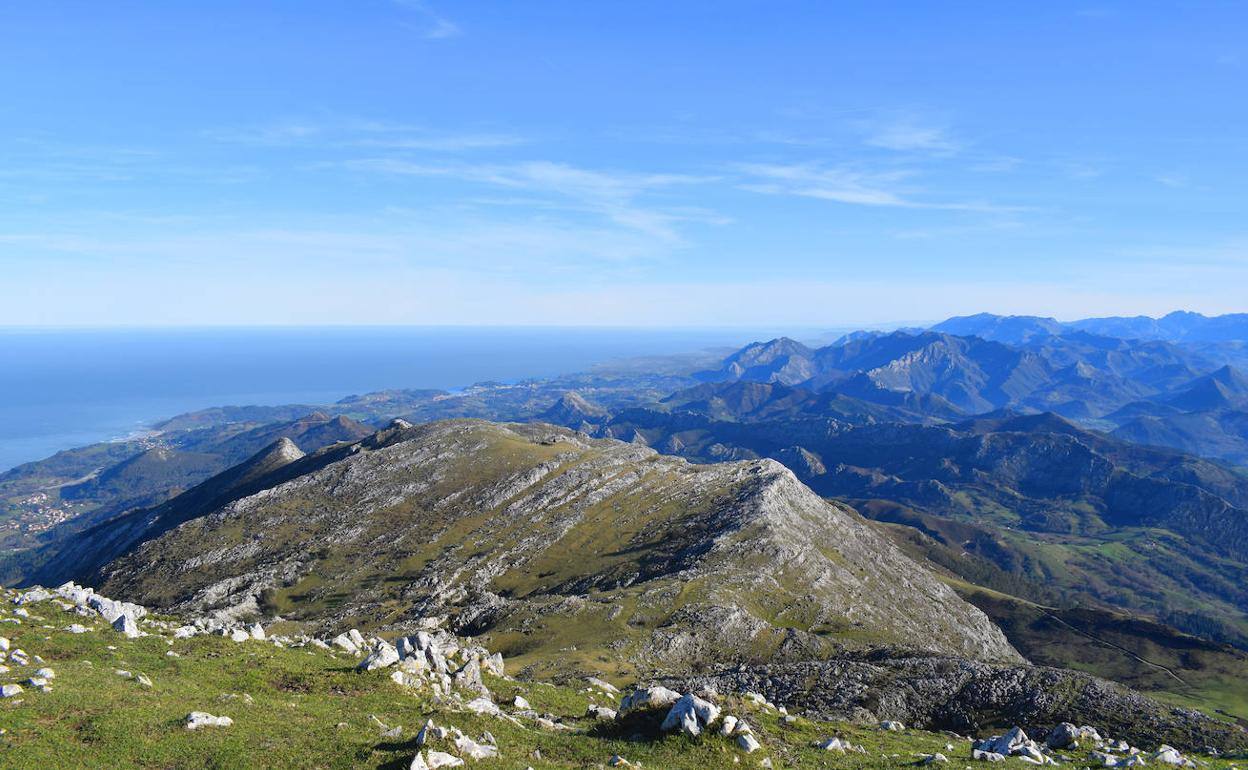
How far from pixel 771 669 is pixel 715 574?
35.7 m

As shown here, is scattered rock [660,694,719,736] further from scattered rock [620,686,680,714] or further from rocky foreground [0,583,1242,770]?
scattered rock [620,686,680,714]

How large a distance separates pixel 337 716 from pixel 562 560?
4360 inches

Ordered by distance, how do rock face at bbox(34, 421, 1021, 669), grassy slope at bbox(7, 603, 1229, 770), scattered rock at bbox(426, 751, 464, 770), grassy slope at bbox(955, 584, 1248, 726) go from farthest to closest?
grassy slope at bbox(955, 584, 1248, 726) → rock face at bbox(34, 421, 1021, 669) → grassy slope at bbox(7, 603, 1229, 770) → scattered rock at bbox(426, 751, 464, 770)

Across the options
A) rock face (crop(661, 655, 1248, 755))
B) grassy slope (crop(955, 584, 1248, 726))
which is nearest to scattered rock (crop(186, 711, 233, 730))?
rock face (crop(661, 655, 1248, 755))

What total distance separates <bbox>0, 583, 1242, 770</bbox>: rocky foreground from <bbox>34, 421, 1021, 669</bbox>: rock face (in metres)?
53.2

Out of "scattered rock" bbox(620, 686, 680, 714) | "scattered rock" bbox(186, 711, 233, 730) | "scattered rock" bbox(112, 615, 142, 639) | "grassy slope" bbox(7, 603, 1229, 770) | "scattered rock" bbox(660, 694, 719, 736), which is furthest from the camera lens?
"scattered rock" bbox(112, 615, 142, 639)

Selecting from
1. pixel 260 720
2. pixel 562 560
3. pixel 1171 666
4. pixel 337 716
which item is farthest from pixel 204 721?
pixel 1171 666

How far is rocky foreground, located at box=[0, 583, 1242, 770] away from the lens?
26828mm

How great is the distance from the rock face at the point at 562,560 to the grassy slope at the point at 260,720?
186 feet

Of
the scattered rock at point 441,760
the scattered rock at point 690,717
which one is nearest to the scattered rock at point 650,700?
the scattered rock at point 690,717

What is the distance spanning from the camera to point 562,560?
462 ft

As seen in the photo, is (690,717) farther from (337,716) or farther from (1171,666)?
(1171,666)

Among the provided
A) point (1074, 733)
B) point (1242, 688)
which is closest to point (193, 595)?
point (1074, 733)

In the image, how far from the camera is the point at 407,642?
46812mm
